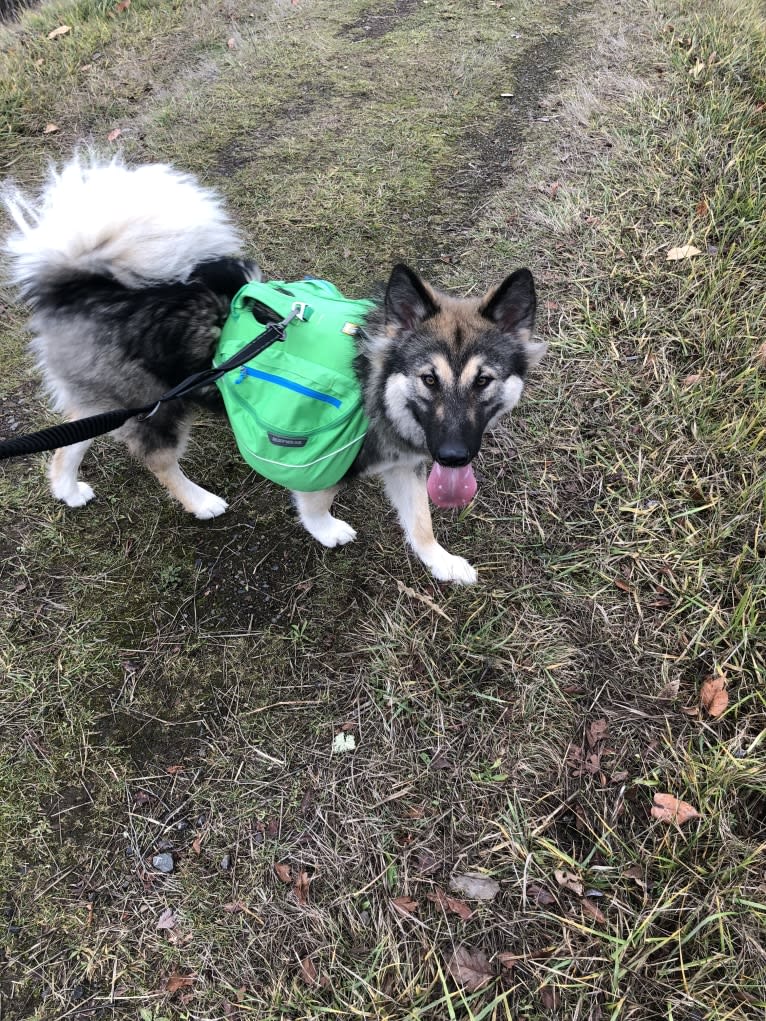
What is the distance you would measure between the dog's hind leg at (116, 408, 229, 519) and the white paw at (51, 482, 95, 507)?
19.0 inches

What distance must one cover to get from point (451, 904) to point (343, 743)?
70 centimetres

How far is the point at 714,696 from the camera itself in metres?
2.19

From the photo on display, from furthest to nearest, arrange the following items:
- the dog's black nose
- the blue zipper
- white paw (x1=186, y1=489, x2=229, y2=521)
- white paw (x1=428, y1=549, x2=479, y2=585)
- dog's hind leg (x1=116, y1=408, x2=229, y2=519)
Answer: white paw (x1=186, y1=489, x2=229, y2=521)
white paw (x1=428, y1=549, x2=479, y2=585)
dog's hind leg (x1=116, y1=408, x2=229, y2=519)
the blue zipper
the dog's black nose

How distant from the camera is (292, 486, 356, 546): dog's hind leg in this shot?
2.62m

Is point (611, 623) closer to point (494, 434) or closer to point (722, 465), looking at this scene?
point (722, 465)

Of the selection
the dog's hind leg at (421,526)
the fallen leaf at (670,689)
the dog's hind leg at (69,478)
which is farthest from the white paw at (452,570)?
the dog's hind leg at (69,478)

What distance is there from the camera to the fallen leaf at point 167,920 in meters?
1.95

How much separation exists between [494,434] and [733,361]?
1428 mm

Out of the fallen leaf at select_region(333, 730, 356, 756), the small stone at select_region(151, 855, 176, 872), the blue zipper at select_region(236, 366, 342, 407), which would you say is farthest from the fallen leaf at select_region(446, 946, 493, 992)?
the blue zipper at select_region(236, 366, 342, 407)

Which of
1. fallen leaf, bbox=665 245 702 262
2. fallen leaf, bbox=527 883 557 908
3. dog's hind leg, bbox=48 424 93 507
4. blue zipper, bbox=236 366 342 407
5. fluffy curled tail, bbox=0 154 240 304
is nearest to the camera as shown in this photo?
fallen leaf, bbox=527 883 557 908

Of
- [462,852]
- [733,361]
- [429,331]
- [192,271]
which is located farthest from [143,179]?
[733,361]

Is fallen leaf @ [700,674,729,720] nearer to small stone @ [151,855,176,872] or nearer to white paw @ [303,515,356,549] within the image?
white paw @ [303,515,356,549]

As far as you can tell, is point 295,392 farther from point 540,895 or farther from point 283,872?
point 540,895

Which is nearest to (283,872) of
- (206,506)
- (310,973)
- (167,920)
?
(310,973)
